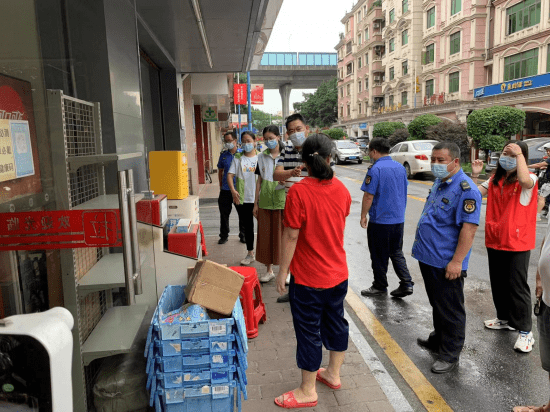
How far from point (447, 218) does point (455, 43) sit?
3280cm

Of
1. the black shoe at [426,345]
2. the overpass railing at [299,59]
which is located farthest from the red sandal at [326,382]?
the overpass railing at [299,59]

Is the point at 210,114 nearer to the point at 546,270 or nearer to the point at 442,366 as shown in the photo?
the point at 442,366

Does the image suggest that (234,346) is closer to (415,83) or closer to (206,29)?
(206,29)

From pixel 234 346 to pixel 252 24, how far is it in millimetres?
4623

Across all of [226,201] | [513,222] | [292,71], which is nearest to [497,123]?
[226,201]

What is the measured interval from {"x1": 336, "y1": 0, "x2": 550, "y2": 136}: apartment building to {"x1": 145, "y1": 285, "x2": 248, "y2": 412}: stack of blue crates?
2580 centimetres

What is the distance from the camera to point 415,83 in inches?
1462

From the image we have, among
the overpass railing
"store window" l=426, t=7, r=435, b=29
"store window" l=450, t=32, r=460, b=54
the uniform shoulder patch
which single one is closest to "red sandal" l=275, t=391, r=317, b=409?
the uniform shoulder patch

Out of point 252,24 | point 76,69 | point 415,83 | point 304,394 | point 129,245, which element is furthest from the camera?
point 415,83

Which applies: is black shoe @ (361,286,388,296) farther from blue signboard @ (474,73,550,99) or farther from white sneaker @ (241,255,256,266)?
blue signboard @ (474,73,550,99)

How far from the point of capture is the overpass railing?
58.5 meters

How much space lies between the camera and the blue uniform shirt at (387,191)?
4684 millimetres

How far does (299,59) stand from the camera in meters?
60.5

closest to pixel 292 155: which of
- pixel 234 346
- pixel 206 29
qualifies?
pixel 234 346
